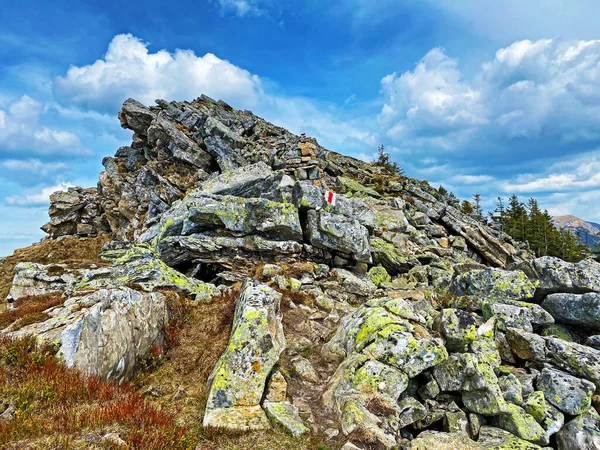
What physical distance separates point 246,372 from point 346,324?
480 cm

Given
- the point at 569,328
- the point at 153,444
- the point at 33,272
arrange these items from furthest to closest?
the point at 33,272 < the point at 569,328 < the point at 153,444

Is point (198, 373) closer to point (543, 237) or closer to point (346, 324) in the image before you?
point (346, 324)

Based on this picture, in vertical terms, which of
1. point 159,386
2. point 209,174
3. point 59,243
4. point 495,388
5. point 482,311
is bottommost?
point 159,386

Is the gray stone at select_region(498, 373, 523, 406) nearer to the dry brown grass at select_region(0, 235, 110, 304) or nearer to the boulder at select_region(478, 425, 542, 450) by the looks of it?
the boulder at select_region(478, 425, 542, 450)

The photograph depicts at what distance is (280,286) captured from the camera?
17406mm

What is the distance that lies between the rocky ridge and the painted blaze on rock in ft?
0.14

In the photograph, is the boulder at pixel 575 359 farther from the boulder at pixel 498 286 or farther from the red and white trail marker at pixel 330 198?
the red and white trail marker at pixel 330 198

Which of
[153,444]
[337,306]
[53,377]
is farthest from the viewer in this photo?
[337,306]

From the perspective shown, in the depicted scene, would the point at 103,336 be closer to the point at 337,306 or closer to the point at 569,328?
the point at 337,306

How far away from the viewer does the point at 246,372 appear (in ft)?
29.3

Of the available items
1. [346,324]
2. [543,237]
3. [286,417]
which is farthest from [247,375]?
[543,237]

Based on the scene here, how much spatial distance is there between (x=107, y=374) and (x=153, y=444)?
4.35 m

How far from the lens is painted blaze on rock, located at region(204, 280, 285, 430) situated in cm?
776

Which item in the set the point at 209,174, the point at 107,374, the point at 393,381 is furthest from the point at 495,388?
the point at 209,174
